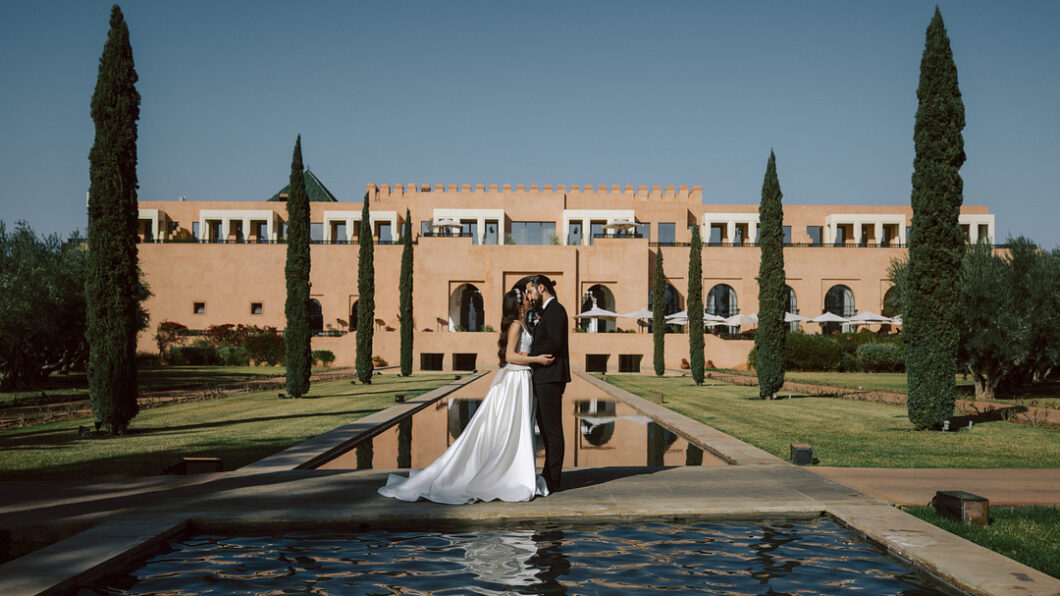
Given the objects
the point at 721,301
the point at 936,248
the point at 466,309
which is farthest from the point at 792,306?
the point at 936,248

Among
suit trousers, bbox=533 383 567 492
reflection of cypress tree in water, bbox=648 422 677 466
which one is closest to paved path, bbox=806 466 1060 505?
reflection of cypress tree in water, bbox=648 422 677 466

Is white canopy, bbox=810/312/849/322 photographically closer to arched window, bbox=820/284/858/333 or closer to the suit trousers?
arched window, bbox=820/284/858/333

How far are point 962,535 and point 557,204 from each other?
4074 cm

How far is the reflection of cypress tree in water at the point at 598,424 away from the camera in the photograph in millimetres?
Result: 10812

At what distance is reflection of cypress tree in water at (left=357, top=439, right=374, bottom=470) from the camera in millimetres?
8320

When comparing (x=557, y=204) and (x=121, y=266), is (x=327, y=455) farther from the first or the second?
(x=557, y=204)

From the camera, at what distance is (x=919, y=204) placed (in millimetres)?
11953

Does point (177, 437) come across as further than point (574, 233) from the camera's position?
No

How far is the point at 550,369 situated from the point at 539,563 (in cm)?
198

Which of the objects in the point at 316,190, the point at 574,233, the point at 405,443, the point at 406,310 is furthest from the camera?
the point at 316,190

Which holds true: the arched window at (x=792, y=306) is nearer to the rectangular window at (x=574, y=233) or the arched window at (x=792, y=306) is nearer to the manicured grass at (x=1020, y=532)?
the rectangular window at (x=574, y=233)

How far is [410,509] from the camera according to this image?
18.9 feet

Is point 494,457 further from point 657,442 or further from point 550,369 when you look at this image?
point 657,442

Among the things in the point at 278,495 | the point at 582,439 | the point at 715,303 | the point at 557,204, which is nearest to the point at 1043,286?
the point at 582,439
